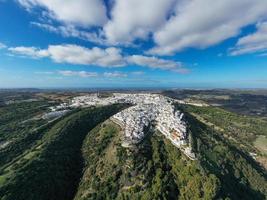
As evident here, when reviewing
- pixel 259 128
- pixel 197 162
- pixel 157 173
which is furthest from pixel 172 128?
pixel 259 128

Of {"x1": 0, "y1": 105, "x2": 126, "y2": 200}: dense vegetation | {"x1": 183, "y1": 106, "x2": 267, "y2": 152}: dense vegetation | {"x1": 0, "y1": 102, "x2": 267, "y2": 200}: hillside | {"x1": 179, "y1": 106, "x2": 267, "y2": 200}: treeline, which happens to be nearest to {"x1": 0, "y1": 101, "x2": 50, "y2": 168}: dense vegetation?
{"x1": 0, "y1": 102, "x2": 267, "y2": 200}: hillside

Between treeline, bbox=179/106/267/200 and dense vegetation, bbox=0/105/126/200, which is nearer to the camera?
dense vegetation, bbox=0/105/126/200

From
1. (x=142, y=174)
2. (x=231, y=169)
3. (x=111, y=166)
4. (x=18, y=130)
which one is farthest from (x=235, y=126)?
(x=18, y=130)

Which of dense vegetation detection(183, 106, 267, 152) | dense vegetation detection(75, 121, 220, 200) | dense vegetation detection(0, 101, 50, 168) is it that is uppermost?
dense vegetation detection(0, 101, 50, 168)

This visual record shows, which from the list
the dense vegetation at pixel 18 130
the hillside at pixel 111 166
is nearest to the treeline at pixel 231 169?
the hillside at pixel 111 166

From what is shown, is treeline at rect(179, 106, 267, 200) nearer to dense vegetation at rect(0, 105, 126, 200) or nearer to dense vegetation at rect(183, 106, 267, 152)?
dense vegetation at rect(183, 106, 267, 152)
